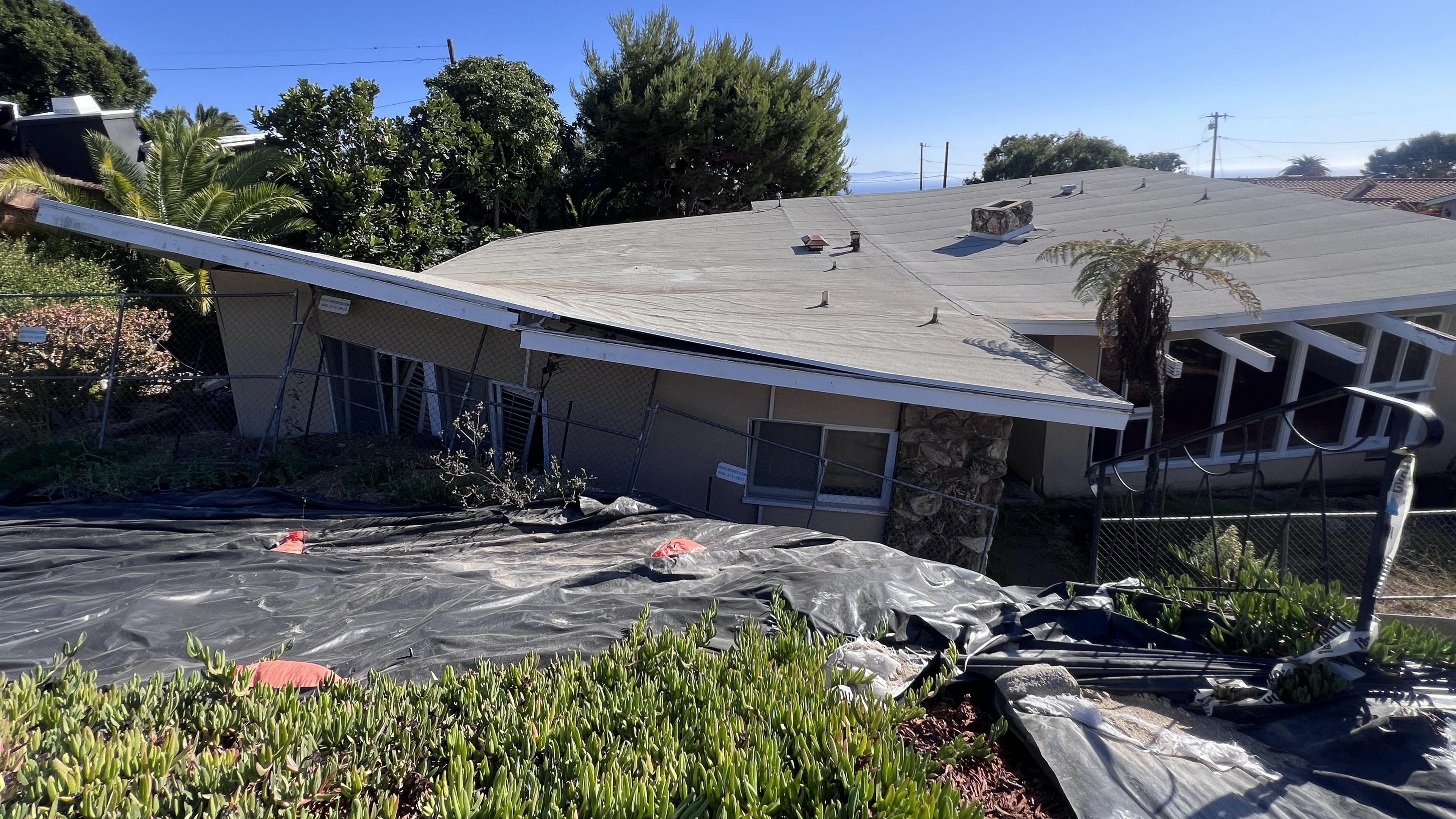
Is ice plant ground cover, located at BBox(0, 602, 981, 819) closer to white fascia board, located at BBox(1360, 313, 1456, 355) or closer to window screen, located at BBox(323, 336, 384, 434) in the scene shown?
window screen, located at BBox(323, 336, 384, 434)

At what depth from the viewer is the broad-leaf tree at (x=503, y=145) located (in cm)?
2048

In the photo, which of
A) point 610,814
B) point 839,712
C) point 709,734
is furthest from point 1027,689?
point 610,814

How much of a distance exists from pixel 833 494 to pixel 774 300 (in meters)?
2.56

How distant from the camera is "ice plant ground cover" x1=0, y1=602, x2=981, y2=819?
275 centimetres

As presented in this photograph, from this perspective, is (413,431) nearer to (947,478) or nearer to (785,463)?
(785,463)

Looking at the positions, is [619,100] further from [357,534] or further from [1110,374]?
[357,534]

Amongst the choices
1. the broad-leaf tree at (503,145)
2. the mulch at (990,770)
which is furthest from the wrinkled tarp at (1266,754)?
the broad-leaf tree at (503,145)

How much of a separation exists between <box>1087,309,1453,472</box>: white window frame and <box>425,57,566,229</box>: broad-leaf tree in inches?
646

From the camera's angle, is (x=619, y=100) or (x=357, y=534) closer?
(x=357, y=534)

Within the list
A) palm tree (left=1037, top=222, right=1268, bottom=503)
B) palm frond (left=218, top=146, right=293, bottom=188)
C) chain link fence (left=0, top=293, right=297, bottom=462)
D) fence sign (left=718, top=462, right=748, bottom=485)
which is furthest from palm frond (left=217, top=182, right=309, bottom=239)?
palm tree (left=1037, top=222, right=1268, bottom=503)

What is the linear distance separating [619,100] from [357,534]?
20.4 metres

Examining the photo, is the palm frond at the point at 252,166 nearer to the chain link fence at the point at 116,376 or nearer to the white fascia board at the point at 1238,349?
the chain link fence at the point at 116,376

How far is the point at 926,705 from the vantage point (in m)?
4.00

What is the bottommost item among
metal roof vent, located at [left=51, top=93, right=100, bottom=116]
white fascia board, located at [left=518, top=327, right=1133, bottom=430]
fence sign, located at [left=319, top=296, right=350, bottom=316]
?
white fascia board, located at [left=518, top=327, right=1133, bottom=430]
